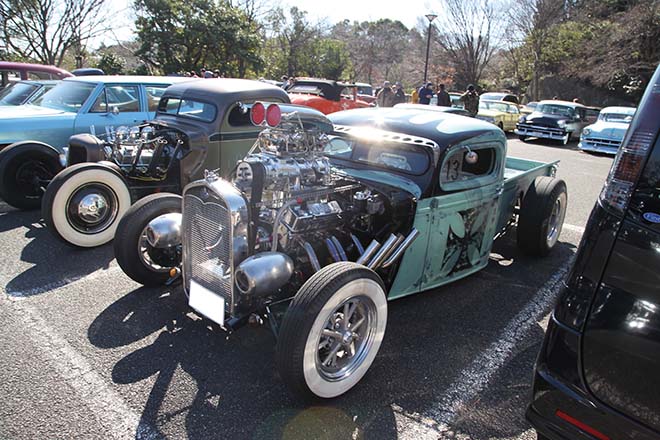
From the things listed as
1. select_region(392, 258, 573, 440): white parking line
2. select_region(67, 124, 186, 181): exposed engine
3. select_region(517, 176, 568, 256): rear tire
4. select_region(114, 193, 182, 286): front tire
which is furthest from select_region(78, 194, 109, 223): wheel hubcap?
select_region(517, 176, 568, 256): rear tire

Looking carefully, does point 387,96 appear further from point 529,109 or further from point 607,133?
point 529,109

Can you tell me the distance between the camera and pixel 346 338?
8.99 ft

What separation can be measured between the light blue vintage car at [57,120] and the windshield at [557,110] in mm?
13555

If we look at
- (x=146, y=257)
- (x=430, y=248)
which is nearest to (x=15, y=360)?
(x=146, y=257)

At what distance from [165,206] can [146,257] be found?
0.47 m

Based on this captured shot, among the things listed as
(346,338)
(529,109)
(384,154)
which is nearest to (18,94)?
(384,154)

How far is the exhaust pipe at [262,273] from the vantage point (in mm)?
2662

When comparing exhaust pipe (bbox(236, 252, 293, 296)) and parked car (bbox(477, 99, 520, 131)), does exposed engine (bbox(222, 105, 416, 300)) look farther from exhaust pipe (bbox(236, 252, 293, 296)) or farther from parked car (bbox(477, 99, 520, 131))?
parked car (bbox(477, 99, 520, 131))

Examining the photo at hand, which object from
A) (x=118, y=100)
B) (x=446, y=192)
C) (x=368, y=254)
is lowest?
(x=368, y=254)

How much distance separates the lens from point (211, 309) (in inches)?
114

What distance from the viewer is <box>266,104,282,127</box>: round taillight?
3.17 meters

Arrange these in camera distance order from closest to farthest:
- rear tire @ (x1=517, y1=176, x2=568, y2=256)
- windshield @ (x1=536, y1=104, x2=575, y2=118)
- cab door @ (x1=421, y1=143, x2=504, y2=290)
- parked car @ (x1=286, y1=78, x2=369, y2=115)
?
cab door @ (x1=421, y1=143, x2=504, y2=290)
rear tire @ (x1=517, y1=176, x2=568, y2=256)
parked car @ (x1=286, y1=78, x2=369, y2=115)
windshield @ (x1=536, y1=104, x2=575, y2=118)

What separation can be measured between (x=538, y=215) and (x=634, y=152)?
9.90 ft

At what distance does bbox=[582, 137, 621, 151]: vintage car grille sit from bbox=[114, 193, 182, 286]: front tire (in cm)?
1380
